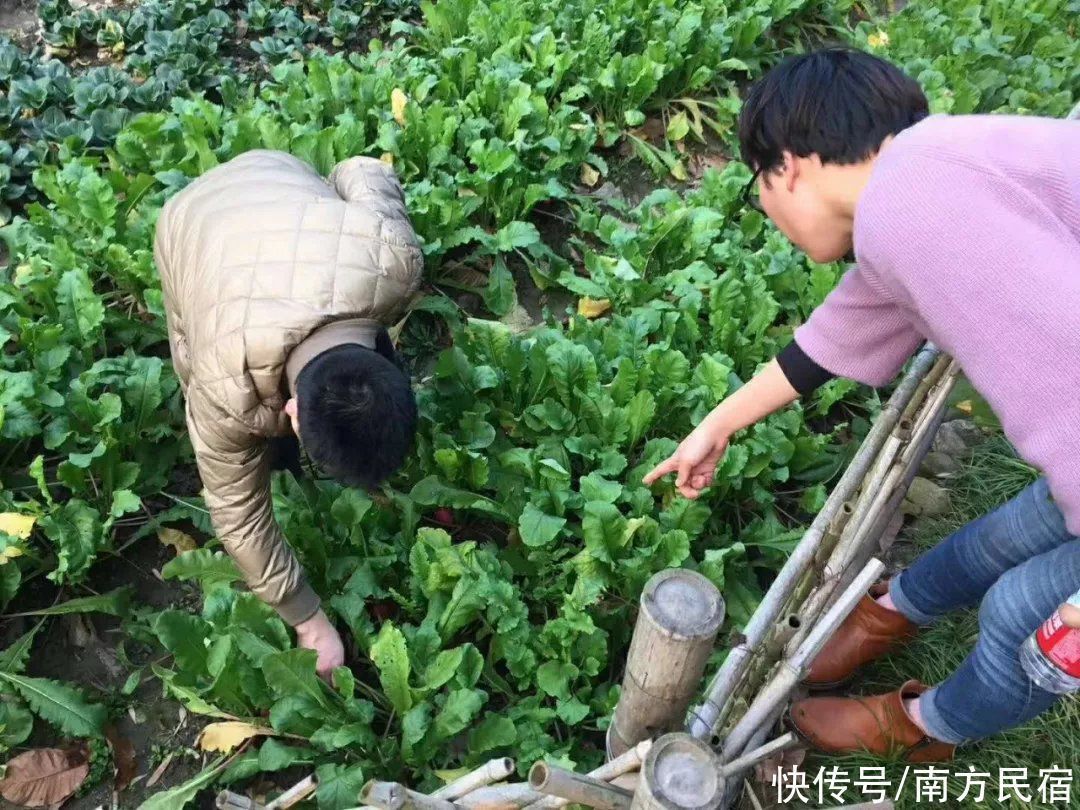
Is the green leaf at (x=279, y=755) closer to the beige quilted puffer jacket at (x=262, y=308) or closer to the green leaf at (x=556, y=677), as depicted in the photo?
the beige quilted puffer jacket at (x=262, y=308)

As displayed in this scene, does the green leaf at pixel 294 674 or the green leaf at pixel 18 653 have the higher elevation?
the green leaf at pixel 294 674

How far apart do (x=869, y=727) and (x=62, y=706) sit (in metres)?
2.22

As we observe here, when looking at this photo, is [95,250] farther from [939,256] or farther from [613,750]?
[939,256]

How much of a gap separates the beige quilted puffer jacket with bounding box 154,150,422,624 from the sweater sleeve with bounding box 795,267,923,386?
1.01m

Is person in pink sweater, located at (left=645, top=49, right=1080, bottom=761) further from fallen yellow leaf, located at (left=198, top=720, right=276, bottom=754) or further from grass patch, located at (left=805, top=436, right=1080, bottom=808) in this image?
fallen yellow leaf, located at (left=198, top=720, right=276, bottom=754)

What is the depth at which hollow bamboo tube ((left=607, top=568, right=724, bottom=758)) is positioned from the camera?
4.55 ft

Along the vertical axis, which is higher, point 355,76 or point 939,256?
point 939,256

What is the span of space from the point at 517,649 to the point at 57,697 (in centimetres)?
130

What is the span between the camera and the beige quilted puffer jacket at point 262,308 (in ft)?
6.72

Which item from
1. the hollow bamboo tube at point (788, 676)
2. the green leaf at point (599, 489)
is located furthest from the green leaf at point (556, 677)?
the hollow bamboo tube at point (788, 676)

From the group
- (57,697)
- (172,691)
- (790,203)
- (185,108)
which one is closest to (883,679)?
(790,203)

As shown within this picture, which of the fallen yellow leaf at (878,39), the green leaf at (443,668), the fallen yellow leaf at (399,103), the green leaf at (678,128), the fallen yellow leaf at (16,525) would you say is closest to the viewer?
the green leaf at (443,668)

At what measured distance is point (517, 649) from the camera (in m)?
2.52

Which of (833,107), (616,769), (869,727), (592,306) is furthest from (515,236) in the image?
(616,769)
